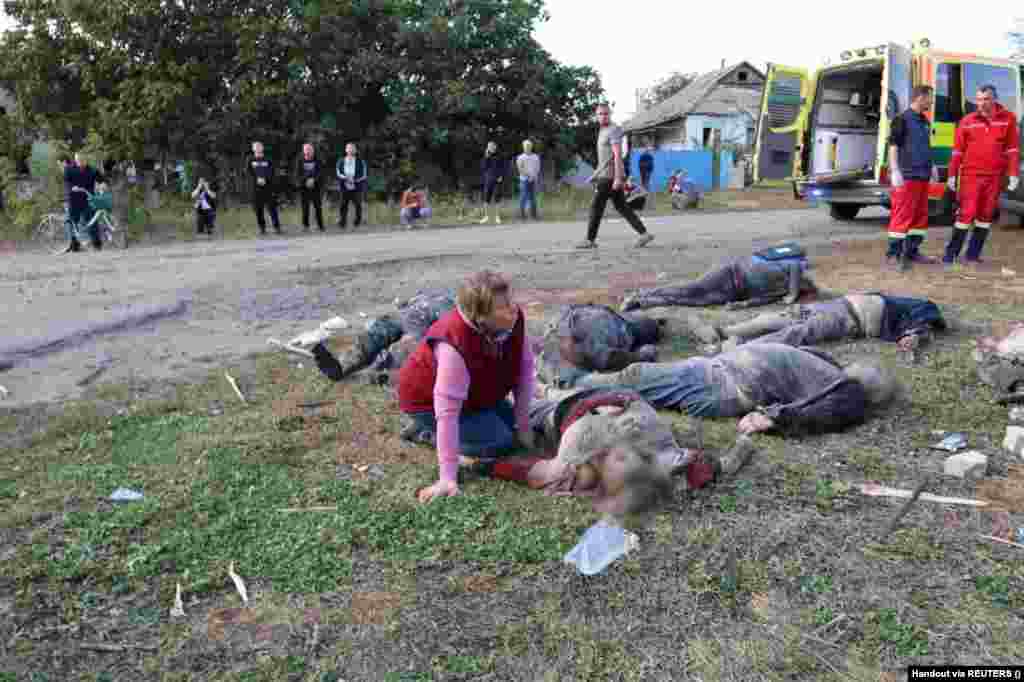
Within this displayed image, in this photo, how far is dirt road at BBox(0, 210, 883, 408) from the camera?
5.30m

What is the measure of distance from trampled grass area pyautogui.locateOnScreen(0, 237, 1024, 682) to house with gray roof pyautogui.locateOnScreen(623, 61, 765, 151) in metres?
34.7

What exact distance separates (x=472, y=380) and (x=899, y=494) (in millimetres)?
1706

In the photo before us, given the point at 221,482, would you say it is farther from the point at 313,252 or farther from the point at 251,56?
the point at 251,56

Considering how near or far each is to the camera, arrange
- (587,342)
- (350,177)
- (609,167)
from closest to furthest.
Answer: (587,342) < (609,167) < (350,177)

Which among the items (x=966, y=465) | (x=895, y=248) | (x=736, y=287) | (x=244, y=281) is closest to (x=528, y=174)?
(x=244, y=281)

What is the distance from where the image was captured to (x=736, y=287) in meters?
6.01

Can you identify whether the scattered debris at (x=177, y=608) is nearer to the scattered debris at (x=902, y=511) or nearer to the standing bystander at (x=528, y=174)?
the scattered debris at (x=902, y=511)

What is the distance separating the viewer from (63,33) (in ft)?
61.8

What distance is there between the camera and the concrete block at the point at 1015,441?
336 cm

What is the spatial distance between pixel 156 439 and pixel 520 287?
4.17m

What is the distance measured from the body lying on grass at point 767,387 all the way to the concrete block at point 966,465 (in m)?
0.49

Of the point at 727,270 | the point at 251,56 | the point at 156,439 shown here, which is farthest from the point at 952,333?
the point at 251,56

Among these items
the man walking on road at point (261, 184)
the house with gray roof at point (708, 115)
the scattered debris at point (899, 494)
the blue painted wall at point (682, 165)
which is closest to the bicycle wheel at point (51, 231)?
the man walking on road at point (261, 184)

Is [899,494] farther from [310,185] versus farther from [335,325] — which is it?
[310,185]
